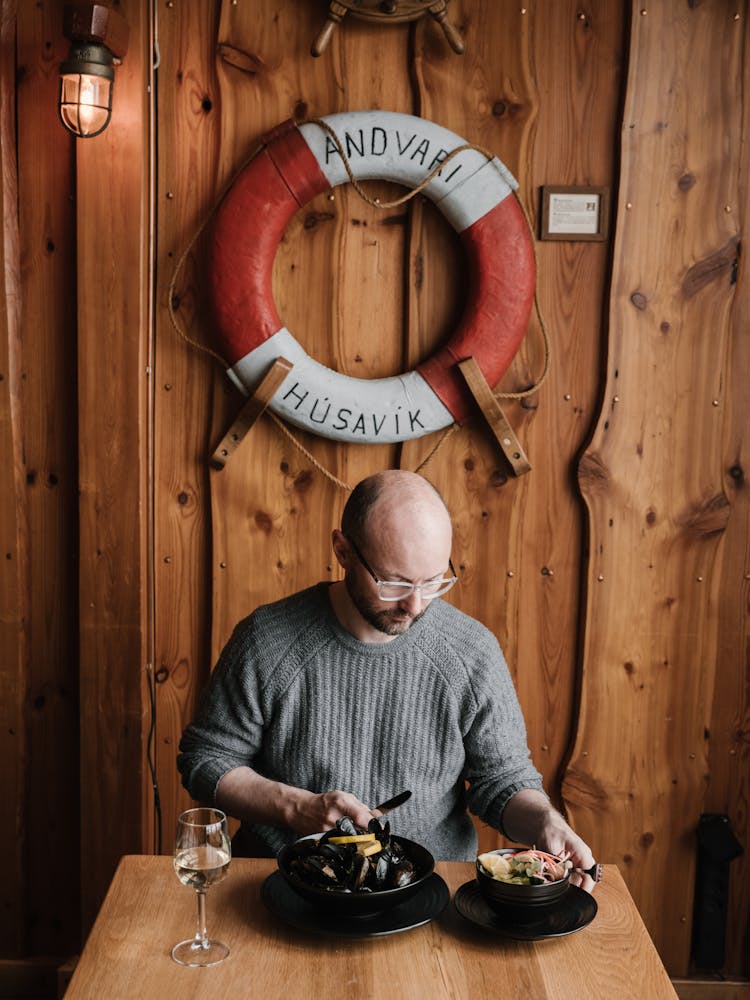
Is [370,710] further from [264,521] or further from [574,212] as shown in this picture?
[574,212]

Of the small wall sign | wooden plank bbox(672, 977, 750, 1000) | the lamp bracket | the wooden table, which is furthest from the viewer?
wooden plank bbox(672, 977, 750, 1000)

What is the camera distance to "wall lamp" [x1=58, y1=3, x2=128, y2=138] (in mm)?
1989

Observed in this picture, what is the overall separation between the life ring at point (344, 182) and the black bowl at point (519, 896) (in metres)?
1.10

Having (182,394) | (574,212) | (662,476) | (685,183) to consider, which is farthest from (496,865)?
(685,183)

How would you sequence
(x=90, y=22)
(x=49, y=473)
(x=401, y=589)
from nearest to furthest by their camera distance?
(x=401, y=589) → (x=90, y=22) → (x=49, y=473)

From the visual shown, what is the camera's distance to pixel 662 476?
2.30 m

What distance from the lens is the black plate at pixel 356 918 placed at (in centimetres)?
126

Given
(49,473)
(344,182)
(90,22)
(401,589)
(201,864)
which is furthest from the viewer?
(49,473)

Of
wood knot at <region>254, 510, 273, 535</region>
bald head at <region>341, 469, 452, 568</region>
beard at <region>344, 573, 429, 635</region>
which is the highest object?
bald head at <region>341, 469, 452, 568</region>

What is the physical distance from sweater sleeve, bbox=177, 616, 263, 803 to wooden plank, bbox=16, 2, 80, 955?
0.70 meters

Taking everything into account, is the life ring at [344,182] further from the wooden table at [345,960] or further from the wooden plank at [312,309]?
the wooden table at [345,960]

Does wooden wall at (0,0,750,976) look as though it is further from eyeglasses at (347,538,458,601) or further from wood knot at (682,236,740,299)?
eyeglasses at (347,538,458,601)

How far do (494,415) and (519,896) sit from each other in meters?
1.15

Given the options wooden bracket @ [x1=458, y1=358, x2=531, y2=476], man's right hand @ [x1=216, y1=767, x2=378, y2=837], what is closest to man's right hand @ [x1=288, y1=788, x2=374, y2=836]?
man's right hand @ [x1=216, y1=767, x2=378, y2=837]
